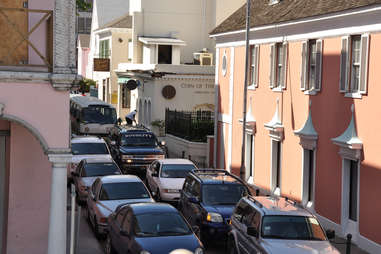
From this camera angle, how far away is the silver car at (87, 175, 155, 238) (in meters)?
19.9

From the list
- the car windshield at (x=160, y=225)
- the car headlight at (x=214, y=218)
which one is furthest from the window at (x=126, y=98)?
the car windshield at (x=160, y=225)

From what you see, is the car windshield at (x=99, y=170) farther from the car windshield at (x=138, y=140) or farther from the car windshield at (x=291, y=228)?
the car windshield at (x=291, y=228)

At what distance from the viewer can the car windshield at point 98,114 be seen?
43500 mm

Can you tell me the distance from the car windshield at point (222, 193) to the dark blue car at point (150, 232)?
3.20 metres

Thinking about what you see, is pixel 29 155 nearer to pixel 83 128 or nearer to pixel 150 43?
pixel 83 128

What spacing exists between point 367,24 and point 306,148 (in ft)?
18.2

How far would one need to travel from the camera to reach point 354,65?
21719 mm

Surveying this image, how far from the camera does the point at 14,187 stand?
15.6 m

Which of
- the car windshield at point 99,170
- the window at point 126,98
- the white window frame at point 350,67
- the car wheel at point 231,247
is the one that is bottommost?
the car wheel at point 231,247

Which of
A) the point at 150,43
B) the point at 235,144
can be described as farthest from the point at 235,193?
the point at 150,43

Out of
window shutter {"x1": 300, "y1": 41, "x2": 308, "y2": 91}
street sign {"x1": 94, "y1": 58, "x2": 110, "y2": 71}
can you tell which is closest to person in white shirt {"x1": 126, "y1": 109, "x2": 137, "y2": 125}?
street sign {"x1": 94, "y1": 58, "x2": 110, "y2": 71}

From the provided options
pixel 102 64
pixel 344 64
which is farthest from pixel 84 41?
pixel 344 64

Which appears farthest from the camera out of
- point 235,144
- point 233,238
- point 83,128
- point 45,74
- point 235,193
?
point 83,128

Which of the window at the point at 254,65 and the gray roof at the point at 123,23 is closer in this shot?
the window at the point at 254,65
